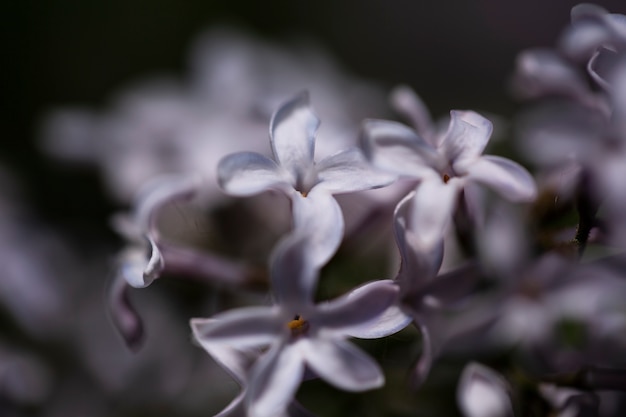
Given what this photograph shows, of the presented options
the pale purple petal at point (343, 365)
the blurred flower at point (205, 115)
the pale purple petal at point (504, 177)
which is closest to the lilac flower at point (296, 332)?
the pale purple petal at point (343, 365)

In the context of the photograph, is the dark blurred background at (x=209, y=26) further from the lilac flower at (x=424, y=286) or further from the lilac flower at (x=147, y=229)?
the lilac flower at (x=424, y=286)

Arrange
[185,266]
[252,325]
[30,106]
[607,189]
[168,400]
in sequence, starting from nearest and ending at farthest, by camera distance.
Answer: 1. [252,325]
2. [607,189]
3. [185,266]
4. [168,400]
5. [30,106]

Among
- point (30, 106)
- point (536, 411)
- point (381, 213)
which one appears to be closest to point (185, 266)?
point (381, 213)

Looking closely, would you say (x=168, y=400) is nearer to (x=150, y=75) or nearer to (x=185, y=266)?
(x=185, y=266)

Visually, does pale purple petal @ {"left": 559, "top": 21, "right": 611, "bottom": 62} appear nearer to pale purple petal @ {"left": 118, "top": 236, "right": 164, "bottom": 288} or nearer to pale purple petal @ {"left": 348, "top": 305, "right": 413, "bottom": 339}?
pale purple petal @ {"left": 348, "top": 305, "right": 413, "bottom": 339}

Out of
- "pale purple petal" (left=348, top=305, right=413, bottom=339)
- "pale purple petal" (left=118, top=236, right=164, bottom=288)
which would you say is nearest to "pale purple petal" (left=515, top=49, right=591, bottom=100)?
"pale purple petal" (left=348, top=305, right=413, bottom=339)

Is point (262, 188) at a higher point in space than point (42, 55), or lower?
higher
